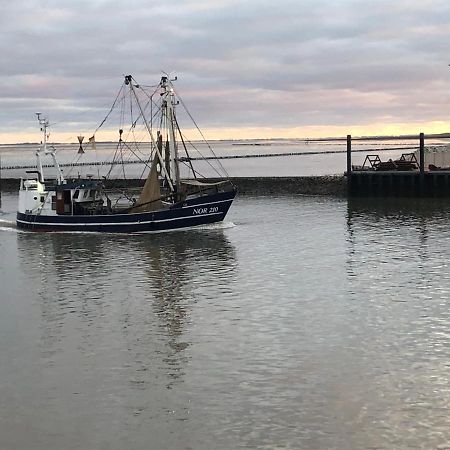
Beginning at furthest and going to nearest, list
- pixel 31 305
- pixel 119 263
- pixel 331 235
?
1. pixel 331 235
2. pixel 119 263
3. pixel 31 305

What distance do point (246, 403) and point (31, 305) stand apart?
11.4 metres

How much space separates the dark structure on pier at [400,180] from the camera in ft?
193

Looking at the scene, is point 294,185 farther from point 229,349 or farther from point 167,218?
point 229,349

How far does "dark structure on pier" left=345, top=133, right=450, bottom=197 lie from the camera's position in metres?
58.9

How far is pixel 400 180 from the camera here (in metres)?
60.6

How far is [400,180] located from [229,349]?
47.7 metres

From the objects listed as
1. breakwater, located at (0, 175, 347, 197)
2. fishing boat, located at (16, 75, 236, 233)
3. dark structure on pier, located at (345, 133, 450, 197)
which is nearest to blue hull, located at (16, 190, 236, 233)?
fishing boat, located at (16, 75, 236, 233)

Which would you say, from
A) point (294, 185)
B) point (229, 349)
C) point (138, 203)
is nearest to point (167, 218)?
point (138, 203)

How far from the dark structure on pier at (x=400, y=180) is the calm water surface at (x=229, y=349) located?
91.9 ft

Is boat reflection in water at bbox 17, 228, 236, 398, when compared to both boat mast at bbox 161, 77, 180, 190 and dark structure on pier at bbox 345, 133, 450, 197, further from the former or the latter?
dark structure on pier at bbox 345, 133, 450, 197

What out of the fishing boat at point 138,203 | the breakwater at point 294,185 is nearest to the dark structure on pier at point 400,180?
the breakwater at point 294,185

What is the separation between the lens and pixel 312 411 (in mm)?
12398

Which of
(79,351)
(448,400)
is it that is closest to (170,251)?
(79,351)

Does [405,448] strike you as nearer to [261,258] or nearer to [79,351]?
[79,351]
